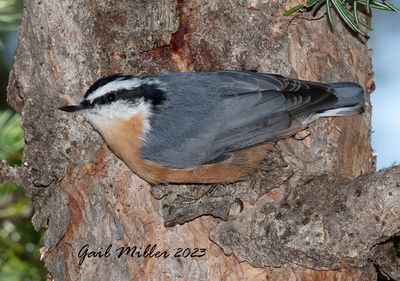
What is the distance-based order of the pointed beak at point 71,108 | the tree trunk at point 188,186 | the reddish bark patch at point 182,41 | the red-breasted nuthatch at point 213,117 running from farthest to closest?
the reddish bark patch at point 182,41 → the red-breasted nuthatch at point 213,117 → the pointed beak at point 71,108 → the tree trunk at point 188,186

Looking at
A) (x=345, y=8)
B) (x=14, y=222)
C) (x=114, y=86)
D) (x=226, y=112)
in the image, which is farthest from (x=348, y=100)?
Answer: (x=14, y=222)

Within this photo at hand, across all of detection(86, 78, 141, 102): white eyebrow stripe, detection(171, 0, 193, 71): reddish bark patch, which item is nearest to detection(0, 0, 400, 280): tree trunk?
detection(171, 0, 193, 71): reddish bark patch

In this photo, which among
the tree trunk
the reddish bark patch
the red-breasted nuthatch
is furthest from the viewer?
the reddish bark patch

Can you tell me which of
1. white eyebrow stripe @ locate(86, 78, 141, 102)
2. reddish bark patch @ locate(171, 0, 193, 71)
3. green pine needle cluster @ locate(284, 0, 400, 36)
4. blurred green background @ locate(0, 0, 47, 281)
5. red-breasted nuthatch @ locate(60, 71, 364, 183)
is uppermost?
green pine needle cluster @ locate(284, 0, 400, 36)

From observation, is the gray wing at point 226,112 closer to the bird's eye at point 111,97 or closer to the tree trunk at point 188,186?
the tree trunk at point 188,186

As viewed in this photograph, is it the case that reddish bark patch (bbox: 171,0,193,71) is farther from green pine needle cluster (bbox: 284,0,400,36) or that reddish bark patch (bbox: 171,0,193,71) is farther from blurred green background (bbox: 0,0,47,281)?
blurred green background (bbox: 0,0,47,281)

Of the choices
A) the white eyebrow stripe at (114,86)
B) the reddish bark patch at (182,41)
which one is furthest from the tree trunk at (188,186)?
the white eyebrow stripe at (114,86)

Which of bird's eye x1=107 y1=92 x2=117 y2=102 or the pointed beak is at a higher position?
the pointed beak

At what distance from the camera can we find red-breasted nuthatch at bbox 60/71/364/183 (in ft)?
9.77

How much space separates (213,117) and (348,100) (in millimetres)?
516

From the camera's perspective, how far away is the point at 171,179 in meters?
2.99

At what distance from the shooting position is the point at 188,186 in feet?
10.3

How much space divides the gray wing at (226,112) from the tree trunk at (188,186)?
90mm

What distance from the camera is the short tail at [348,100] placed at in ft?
9.88
